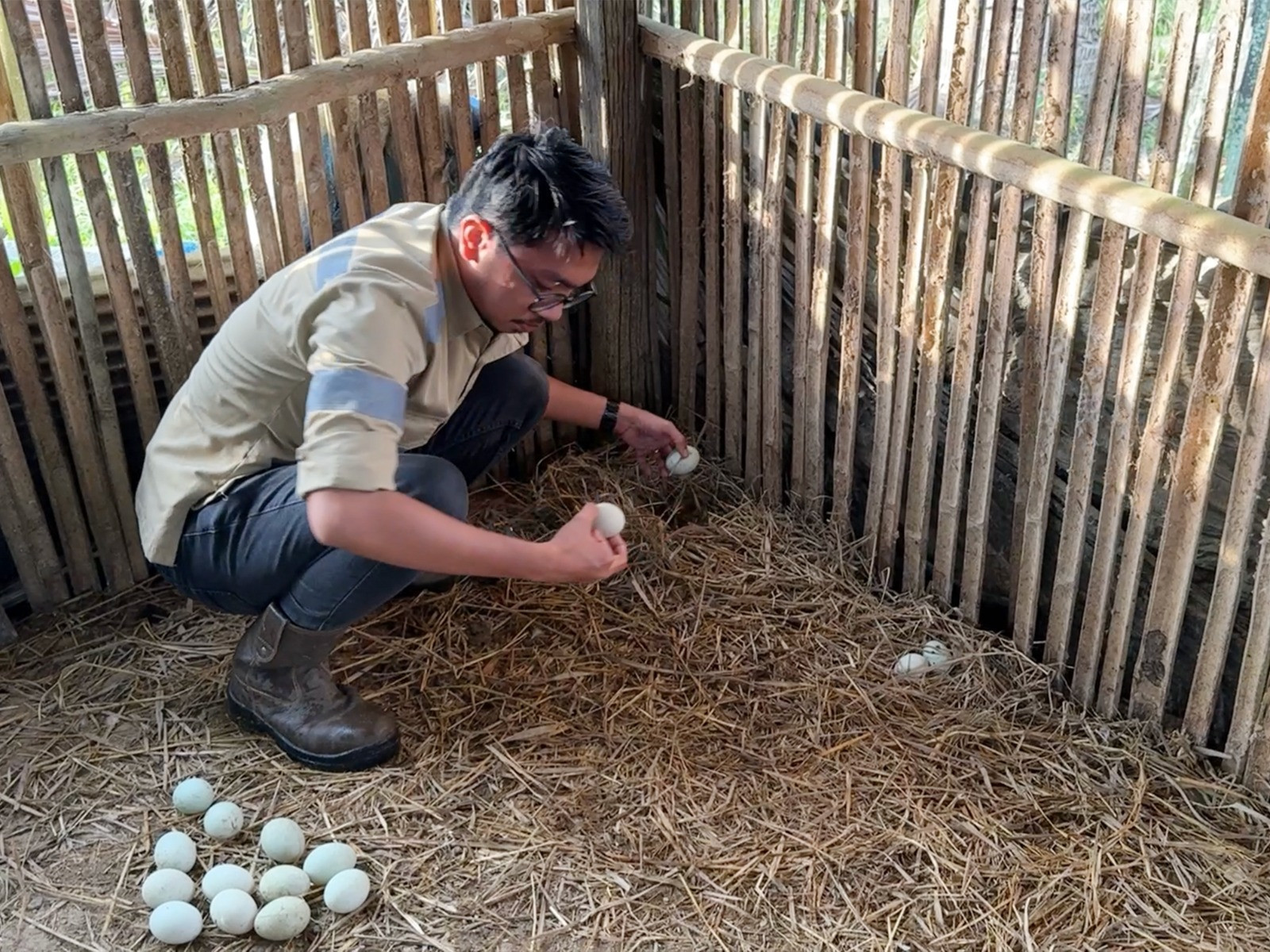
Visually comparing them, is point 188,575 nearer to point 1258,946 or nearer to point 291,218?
point 291,218

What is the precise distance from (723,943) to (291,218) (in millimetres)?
1924

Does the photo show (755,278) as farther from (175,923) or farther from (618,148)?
(175,923)

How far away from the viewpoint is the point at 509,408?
298 centimetres

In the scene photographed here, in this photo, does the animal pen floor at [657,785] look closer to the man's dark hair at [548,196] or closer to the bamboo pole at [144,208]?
the bamboo pole at [144,208]

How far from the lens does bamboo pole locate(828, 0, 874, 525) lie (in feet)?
9.21

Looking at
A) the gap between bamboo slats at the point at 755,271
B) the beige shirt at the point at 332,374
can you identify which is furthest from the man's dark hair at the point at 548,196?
the gap between bamboo slats at the point at 755,271

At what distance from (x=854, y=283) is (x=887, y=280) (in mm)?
102

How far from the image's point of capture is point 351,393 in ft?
6.97

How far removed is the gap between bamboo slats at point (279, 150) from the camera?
2.87 metres

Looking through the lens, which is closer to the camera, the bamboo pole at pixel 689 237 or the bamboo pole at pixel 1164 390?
the bamboo pole at pixel 1164 390

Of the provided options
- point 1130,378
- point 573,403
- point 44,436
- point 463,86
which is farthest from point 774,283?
point 44,436

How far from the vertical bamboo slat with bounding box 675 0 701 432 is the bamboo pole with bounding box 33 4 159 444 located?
1.39 metres

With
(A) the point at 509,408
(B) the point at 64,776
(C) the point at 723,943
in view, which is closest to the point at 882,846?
(C) the point at 723,943

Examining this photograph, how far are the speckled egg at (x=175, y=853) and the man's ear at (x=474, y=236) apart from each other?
4.02 ft
